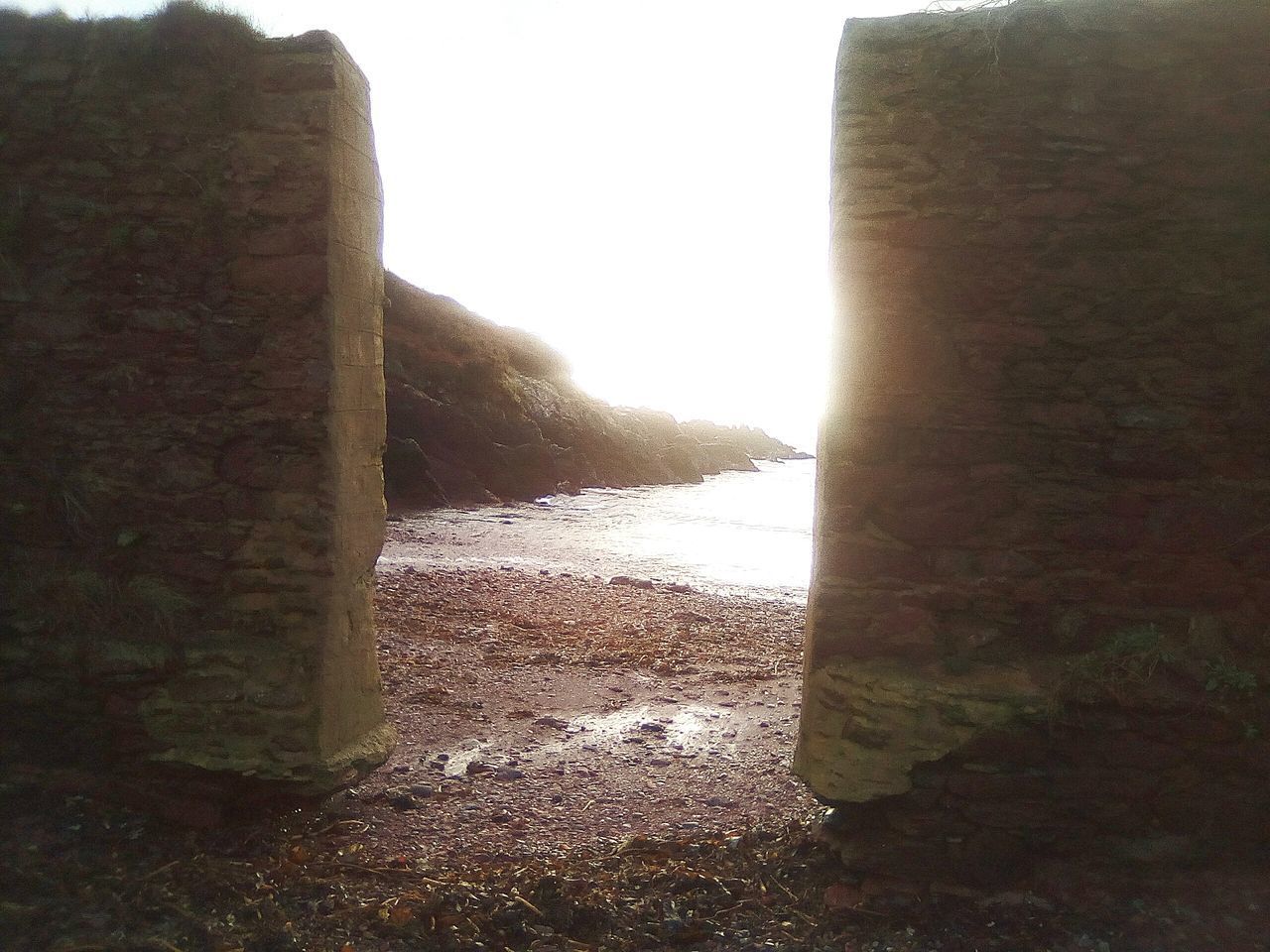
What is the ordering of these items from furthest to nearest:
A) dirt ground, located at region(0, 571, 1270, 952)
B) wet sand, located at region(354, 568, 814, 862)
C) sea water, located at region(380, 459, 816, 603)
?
sea water, located at region(380, 459, 816, 603)
wet sand, located at region(354, 568, 814, 862)
dirt ground, located at region(0, 571, 1270, 952)

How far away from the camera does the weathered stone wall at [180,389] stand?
359 cm

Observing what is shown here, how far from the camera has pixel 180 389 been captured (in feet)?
12.0

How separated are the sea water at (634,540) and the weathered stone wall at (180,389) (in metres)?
5.66

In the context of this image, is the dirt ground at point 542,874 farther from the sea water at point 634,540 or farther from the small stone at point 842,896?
the sea water at point 634,540

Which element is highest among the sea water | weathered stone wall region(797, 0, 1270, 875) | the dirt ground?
weathered stone wall region(797, 0, 1270, 875)

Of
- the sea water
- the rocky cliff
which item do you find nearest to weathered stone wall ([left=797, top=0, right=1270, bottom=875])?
the sea water

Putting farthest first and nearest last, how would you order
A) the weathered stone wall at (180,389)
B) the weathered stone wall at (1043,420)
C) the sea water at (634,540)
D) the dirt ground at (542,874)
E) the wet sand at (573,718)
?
the sea water at (634,540)
the wet sand at (573,718)
the weathered stone wall at (180,389)
the weathered stone wall at (1043,420)
the dirt ground at (542,874)

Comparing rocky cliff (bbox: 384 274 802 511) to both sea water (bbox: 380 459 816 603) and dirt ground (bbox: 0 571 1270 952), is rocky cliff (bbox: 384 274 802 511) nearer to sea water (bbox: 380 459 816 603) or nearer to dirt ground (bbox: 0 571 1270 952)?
sea water (bbox: 380 459 816 603)

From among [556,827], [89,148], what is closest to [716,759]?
[556,827]

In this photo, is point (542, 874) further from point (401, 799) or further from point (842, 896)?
point (842, 896)

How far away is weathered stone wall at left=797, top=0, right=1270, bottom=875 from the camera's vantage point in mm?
3160

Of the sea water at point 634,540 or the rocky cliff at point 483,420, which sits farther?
the rocky cliff at point 483,420

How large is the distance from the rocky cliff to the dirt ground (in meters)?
11.4

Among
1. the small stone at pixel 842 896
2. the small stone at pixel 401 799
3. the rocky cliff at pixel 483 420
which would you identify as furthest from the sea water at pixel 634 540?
the small stone at pixel 842 896
